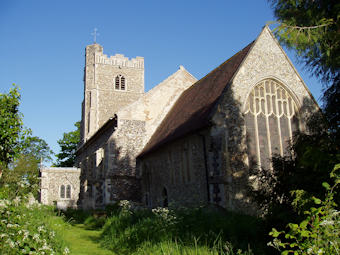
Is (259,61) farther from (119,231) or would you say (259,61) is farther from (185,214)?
(119,231)

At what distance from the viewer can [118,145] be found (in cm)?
1761

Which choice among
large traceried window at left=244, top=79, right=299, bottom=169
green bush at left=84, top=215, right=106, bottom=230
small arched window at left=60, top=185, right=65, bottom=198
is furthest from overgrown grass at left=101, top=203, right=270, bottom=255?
small arched window at left=60, top=185, right=65, bottom=198

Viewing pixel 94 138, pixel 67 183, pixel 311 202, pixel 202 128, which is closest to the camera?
pixel 311 202

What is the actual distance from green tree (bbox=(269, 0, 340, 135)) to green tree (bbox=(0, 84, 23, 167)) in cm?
920

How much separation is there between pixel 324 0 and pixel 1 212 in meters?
7.48

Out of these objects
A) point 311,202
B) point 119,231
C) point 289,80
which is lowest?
point 119,231

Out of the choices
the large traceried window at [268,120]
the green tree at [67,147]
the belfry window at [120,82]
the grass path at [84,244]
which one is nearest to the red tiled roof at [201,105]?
the large traceried window at [268,120]

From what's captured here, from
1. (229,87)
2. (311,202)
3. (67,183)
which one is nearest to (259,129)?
(229,87)

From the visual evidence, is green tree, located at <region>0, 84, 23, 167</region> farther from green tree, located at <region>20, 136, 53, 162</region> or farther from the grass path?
green tree, located at <region>20, 136, 53, 162</region>

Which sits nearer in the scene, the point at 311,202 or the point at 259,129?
the point at 311,202

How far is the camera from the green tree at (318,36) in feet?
21.1

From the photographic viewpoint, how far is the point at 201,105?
539 inches

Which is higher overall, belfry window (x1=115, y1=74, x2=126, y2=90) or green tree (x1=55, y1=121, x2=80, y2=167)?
belfry window (x1=115, y1=74, x2=126, y2=90)

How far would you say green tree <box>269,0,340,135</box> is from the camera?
6.45 metres
